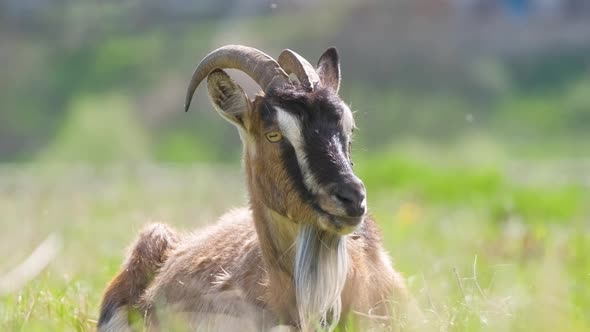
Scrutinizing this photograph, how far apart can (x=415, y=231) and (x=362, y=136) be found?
44.9 feet

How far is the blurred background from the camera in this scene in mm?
9594

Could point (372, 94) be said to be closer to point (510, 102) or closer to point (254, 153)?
point (510, 102)

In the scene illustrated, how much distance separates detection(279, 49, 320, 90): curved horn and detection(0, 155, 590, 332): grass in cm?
→ 121

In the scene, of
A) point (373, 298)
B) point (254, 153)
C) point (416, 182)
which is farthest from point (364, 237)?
point (416, 182)

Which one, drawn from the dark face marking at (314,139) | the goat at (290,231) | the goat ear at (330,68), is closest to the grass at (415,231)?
the goat at (290,231)

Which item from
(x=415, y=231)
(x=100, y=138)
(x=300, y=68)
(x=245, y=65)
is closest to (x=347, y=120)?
(x=300, y=68)

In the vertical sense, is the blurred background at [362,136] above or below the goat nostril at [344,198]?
below

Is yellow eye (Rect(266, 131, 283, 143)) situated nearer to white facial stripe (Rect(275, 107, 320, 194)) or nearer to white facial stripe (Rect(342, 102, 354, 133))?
white facial stripe (Rect(275, 107, 320, 194))

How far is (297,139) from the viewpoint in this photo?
6.53m

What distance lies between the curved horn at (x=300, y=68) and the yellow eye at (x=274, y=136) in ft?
1.04

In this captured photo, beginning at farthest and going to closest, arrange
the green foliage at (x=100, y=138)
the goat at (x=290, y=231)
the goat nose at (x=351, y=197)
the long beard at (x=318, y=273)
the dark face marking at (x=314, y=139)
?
1. the green foliage at (x=100, y=138)
2. the long beard at (x=318, y=273)
3. the goat at (x=290, y=231)
4. the dark face marking at (x=314, y=139)
5. the goat nose at (x=351, y=197)

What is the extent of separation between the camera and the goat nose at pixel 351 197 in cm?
618

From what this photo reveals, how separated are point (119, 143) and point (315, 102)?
21609mm

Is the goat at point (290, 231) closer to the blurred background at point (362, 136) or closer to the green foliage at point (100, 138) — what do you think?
the blurred background at point (362, 136)
